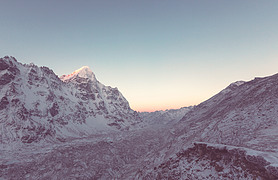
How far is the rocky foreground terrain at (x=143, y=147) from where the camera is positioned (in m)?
10.5

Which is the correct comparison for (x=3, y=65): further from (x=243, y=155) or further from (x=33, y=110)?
(x=243, y=155)

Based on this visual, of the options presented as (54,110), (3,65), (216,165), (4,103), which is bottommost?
(216,165)

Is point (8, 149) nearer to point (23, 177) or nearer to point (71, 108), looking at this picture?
point (23, 177)

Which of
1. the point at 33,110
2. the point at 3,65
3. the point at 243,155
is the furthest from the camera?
the point at 3,65

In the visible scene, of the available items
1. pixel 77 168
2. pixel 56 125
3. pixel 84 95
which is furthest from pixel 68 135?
pixel 84 95

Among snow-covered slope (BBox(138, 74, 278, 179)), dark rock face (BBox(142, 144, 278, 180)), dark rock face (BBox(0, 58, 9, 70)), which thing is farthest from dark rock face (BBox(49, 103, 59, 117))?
dark rock face (BBox(142, 144, 278, 180))

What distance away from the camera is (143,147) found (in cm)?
6100

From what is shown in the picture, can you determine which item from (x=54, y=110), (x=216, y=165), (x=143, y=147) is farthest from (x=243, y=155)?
(x=54, y=110)

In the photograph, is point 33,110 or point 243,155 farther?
point 33,110

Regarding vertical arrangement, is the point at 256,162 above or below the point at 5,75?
below

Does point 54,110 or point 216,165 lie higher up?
point 54,110

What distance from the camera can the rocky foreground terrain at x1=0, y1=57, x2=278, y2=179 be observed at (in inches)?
414

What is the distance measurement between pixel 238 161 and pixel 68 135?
350 feet

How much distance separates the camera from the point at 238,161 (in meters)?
9.09
